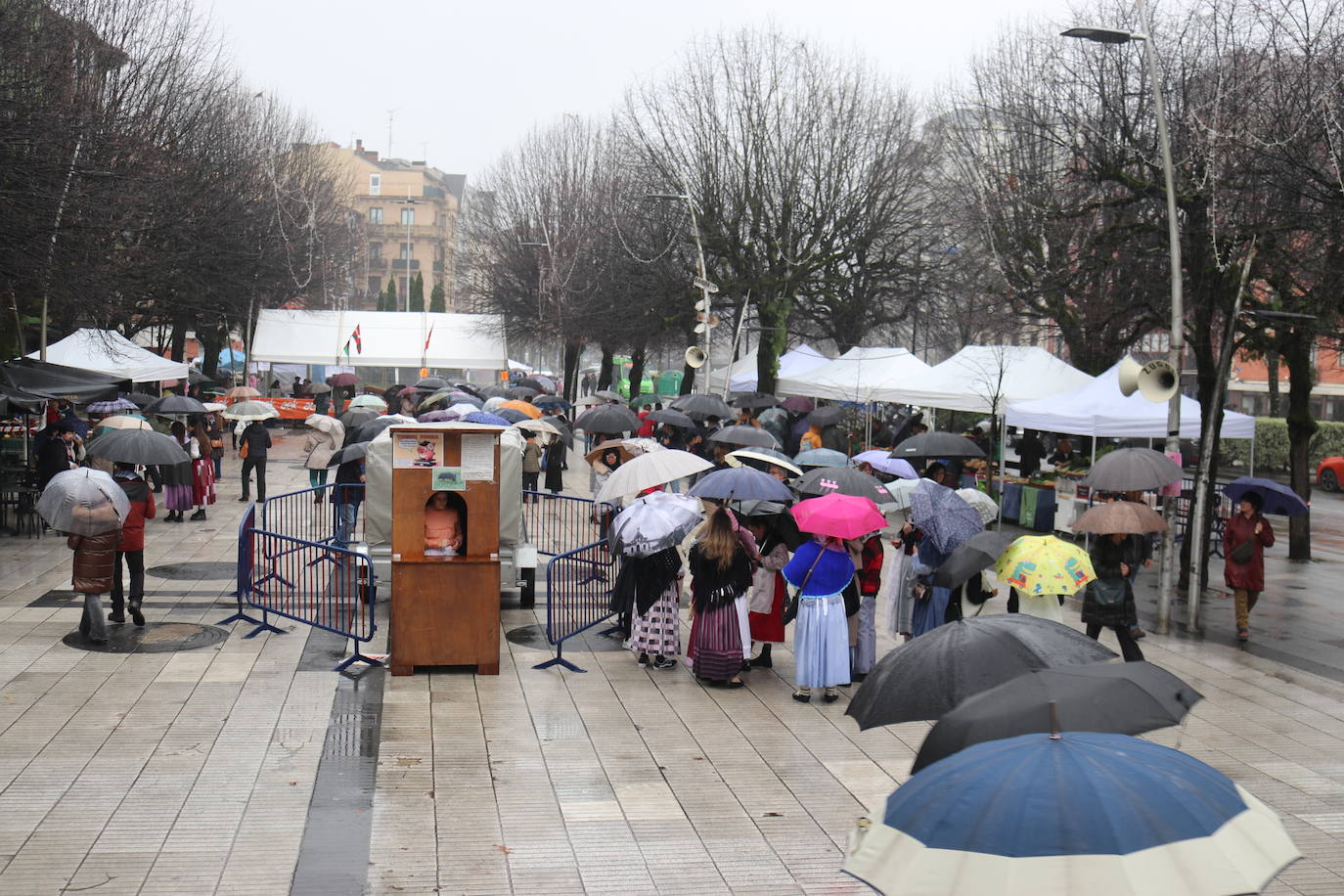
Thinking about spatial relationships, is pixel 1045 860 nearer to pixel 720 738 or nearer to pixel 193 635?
pixel 720 738

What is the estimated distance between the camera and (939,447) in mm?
17562

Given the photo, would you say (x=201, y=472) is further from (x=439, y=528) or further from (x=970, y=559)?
(x=970, y=559)

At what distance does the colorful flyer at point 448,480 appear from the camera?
1045 centimetres

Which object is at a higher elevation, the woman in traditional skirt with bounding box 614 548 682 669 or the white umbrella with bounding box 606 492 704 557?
the white umbrella with bounding box 606 492 704 557

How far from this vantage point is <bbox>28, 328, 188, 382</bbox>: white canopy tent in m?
26.6

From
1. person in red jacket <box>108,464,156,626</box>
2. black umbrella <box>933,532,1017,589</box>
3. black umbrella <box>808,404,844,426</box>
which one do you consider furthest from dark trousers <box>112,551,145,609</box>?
black umbrella <box>808,404,844,426</box>

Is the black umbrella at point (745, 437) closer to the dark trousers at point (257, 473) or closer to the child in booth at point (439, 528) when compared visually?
the child in booth at point (439, 528)

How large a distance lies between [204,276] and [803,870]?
94.0ft

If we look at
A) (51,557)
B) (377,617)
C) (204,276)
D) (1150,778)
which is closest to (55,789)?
(377,617)

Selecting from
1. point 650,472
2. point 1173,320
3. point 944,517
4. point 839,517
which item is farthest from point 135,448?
point 1173,320

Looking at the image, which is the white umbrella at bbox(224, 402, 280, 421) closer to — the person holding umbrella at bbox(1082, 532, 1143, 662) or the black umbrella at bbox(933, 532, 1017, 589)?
the person holding umbrella at bbox(1082, 532, 1143, 662)

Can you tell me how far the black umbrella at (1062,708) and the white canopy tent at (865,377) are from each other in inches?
807

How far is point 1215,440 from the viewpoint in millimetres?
15406

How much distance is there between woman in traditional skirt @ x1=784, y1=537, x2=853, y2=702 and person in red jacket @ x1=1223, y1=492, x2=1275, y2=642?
5.24m
